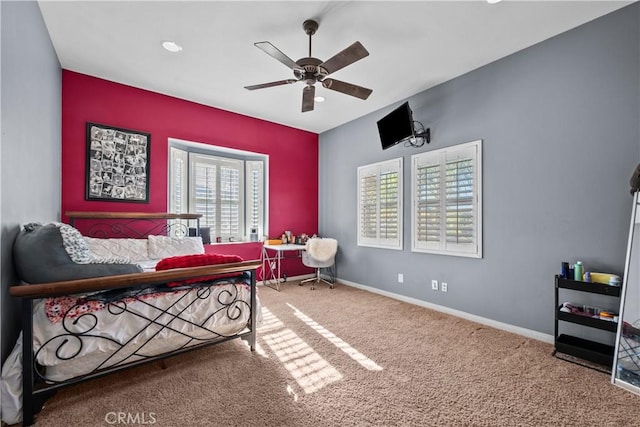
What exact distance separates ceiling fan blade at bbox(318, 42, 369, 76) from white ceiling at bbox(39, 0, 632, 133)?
1.37 feet

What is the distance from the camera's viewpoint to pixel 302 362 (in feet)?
7.52

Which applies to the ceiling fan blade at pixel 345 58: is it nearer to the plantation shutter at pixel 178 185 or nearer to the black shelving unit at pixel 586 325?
the black shelving unit at pixel 586 325

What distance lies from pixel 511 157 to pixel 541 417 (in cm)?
227

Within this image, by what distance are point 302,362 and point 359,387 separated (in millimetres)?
533

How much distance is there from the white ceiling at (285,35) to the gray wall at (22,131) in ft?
1.43

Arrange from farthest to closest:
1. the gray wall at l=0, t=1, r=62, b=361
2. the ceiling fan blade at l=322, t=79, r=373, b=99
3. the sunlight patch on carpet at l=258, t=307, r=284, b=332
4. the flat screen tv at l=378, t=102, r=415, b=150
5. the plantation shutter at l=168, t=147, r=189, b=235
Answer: the plantation shutter at l=168, t=147, r=189, b=235 < the flat screen tv at l=378, t=102, r=415, b=150 < the sunlight patch on carpet at l=258, t=307, r=284, b=332 < the ceiling fan blade at l=322, t=79, r=373, b=99 < the gray wall at l=0, t=1, r=62, b=361

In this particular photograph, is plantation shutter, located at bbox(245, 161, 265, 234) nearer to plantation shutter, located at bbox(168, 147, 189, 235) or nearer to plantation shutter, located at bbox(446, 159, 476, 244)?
plantation shutter, located at bbox(168, 147, 189, 235)

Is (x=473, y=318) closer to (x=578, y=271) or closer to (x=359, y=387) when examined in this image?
(x=578, y=271)

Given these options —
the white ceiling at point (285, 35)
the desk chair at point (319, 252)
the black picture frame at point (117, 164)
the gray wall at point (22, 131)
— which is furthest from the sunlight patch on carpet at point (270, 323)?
→ the white ceiling at point (285, 35)

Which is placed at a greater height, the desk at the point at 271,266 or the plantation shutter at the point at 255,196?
the plantation shutter at the point at 255,196

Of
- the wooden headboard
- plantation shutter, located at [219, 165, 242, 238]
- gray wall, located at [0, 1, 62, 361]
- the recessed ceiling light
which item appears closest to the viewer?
gray wall, located at [0, 1, 62, 361]

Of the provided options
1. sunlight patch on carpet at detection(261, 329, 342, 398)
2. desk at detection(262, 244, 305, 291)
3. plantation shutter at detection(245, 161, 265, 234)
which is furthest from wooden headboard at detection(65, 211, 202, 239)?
sunlight patch on carpet at detection(261, 329, 342, 398)

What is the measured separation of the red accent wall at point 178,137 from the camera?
3.31m

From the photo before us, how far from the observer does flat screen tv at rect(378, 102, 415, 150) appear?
3.49 m
